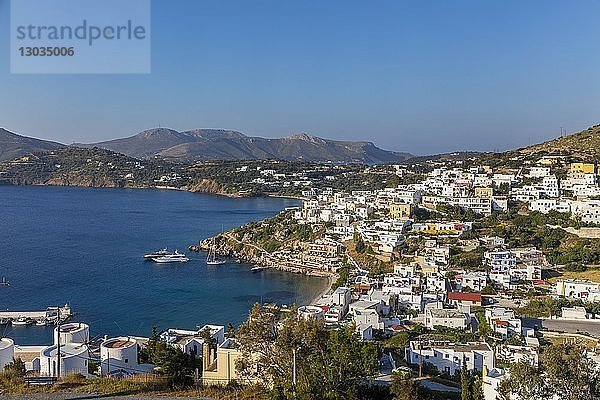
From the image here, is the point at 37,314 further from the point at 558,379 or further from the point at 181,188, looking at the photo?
the point at 181,188

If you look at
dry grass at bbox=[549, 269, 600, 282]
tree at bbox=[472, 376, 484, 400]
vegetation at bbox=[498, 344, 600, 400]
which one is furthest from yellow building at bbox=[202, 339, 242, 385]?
dry grass at bbox=[549, 269, 600, 282]

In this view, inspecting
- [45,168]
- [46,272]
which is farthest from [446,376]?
[45,168]

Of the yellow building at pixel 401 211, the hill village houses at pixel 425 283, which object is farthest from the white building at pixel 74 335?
the yellow building at pixel 401 211

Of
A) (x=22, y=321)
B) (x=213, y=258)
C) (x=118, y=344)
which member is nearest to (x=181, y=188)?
(x=213, y=258)

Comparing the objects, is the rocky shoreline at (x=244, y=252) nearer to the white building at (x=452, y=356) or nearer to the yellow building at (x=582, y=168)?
the white building at (x=452, y=356)

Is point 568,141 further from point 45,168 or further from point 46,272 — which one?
point 45,168

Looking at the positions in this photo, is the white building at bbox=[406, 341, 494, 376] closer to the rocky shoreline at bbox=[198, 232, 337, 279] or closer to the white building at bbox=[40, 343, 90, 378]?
the white building at bbox=[40, 343, 90, 378]
